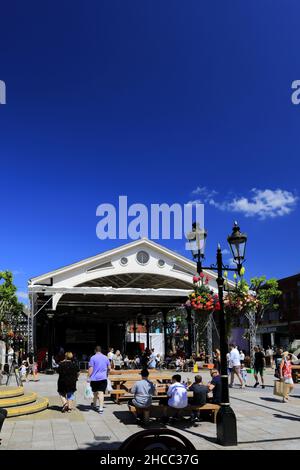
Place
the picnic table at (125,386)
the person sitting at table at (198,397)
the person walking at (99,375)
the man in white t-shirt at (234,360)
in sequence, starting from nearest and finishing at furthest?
the person sitting at table at (198,397)
the person walking at (99,375)
the picnic table at (125,386)
the man in white t-shirt at (234,360)

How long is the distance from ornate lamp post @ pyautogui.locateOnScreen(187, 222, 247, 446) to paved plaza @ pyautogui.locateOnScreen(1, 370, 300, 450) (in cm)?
26

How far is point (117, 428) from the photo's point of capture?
30.9 ft

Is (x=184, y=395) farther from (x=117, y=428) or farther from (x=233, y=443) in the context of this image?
(x=233, y=443)

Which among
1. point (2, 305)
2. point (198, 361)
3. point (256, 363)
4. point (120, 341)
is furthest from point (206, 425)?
point (120, 341)

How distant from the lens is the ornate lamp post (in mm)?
7824

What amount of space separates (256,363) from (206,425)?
8.48 meters

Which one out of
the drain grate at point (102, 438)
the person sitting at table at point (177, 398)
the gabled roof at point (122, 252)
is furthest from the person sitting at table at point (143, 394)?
the gabled roof at point (122, 252)

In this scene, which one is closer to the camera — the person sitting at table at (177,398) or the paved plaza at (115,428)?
the paved plaza at (115,428)

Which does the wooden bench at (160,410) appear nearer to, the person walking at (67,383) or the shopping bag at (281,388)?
the person walking at (67,383)

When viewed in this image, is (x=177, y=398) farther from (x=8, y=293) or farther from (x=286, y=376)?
(x=8, y=293)

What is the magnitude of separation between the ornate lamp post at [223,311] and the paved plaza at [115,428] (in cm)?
26

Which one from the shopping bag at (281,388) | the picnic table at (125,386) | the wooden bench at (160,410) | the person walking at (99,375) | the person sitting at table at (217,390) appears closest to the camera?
the wooden bench at (160,410)

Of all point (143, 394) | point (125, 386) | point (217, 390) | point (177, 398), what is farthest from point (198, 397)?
point (125, 386)

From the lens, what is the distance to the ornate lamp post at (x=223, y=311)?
7.82m
